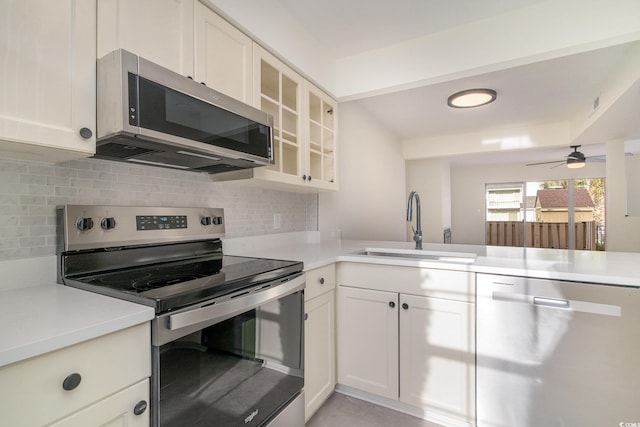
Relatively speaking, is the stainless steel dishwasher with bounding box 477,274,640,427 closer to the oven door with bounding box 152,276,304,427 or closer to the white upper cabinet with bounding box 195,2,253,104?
the oven door with bounding box 152,276,304,427

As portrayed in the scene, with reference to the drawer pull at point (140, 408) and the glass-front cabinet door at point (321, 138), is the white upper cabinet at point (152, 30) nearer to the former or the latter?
the glass-front cabinet door at point (321, 138)

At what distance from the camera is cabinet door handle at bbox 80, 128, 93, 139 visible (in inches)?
38.3

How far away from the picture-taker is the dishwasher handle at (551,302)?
133cm

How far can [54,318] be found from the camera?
0.76 metres

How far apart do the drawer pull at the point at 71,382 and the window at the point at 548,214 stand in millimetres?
8219

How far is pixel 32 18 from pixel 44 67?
132 mm

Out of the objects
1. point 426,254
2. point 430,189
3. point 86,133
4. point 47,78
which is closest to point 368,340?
point 426,254

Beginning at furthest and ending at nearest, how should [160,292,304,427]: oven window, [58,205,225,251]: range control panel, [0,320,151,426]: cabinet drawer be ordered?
[58,205,225,251]: range control panel < [160,292,304,427]: oven window < [0,320,151,426]: cabinet drawer

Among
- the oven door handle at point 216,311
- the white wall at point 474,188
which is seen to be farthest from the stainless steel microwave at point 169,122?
the white wall at point 474,188

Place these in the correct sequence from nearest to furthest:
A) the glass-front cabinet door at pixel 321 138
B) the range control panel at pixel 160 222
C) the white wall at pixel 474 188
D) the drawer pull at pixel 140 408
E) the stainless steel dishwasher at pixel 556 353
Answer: the drawer pull at pixel 140 408 → the stainless steel dishwasher at pixel 556 353 → the range control panel at pixel 160 222 → the glass-front cabinet door at pixel 321 138 → the white wall at pixel 474 188

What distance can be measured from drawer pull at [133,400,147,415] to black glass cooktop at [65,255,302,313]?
240 mm

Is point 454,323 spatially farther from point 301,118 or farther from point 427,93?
point 427,93

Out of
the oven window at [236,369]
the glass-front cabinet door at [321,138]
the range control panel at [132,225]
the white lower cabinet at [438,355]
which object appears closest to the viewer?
the oven window at [236,369]

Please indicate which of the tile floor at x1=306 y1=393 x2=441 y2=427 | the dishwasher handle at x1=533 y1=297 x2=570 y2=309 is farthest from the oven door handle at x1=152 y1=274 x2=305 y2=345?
the dishwasher handle at x1=533 y1=297 x2=570 y2=309
